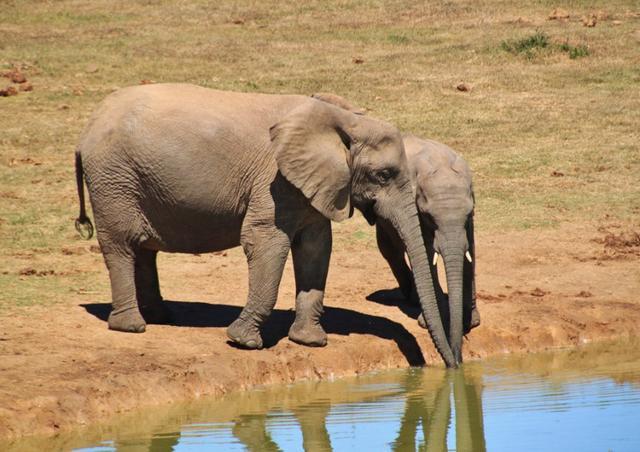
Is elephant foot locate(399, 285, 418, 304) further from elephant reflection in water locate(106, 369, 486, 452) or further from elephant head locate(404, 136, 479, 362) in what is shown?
elephant reflection in water locate(106, 369, 486, 452)

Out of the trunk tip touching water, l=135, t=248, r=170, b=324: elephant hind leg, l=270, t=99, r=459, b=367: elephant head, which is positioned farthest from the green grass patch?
l=270, t=99, r=459, b=367: elephant head

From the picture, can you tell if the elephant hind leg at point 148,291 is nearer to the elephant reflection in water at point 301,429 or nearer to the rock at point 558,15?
the elephant reflection in water at point 301,429

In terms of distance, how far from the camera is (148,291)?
13445mm

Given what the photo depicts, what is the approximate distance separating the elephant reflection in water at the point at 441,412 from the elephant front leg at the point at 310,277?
982 mm

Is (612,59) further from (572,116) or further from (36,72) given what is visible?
(36,72)

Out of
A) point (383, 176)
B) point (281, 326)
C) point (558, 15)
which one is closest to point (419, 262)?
point (383, 176)

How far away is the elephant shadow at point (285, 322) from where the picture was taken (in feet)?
43.9

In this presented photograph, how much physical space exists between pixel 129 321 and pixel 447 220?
2974 mm

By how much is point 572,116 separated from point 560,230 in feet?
18.8

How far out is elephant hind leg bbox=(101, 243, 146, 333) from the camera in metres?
12.8

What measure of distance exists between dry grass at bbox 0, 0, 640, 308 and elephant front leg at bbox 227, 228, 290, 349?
2.68 m

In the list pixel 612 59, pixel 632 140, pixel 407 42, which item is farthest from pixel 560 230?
pixel 407 42

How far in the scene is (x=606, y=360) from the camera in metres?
13.5

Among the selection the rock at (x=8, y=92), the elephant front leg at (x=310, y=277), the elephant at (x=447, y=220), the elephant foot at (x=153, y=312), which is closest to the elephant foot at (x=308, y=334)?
the elephant front leg at (x=310, y=277)
